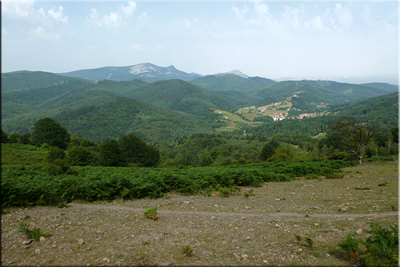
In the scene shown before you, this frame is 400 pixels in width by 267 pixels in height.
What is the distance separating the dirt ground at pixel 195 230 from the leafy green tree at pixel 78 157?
25.3 meters

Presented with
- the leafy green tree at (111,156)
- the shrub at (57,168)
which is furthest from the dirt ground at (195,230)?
the leafy green tree at (111,156)

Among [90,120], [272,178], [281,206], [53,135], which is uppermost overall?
[281,206]

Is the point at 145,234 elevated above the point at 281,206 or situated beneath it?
elevated above

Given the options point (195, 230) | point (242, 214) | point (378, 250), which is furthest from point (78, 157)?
point (378, 250)

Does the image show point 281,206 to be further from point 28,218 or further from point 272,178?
point 28,218

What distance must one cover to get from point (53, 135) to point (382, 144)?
301ft

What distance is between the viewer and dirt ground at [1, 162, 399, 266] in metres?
5.68

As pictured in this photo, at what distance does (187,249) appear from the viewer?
5.88m

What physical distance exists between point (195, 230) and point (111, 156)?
31.2 metres

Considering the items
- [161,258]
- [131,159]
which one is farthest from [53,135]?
[161,258]

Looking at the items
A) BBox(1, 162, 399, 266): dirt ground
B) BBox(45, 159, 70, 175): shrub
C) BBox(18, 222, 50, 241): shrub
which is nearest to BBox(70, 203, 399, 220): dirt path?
BBox(1, 162, 399, 266): dirt ground

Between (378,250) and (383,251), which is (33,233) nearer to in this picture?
(378,250)

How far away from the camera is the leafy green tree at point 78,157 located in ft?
104

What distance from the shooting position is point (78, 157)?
1287 inches
